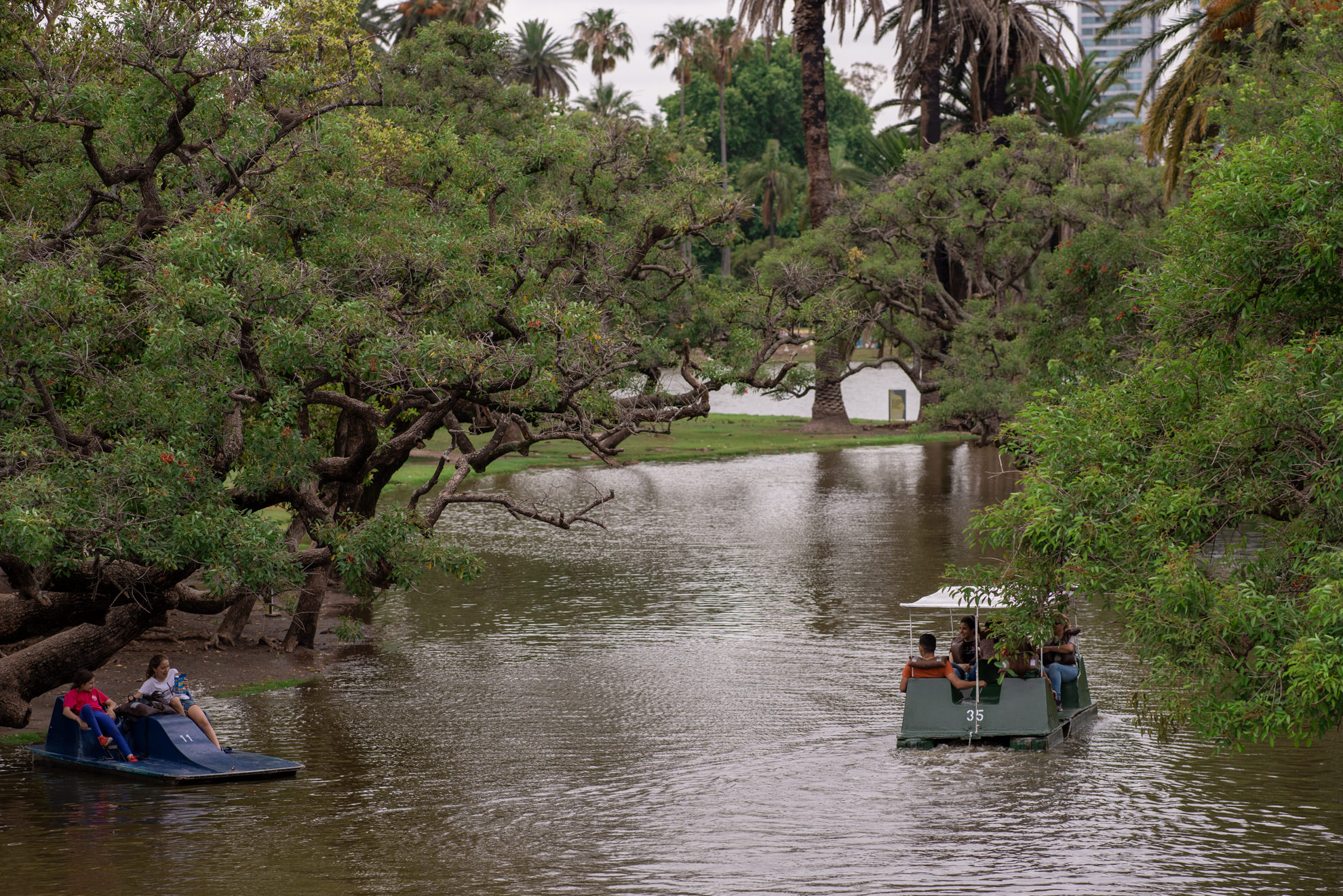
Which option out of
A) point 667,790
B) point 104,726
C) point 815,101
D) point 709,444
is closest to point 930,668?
point 667,790

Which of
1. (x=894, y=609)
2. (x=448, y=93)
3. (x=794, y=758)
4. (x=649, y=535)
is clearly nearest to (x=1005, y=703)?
(x=794, y=758)

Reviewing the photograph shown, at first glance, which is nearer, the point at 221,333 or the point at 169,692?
the point at 169,692

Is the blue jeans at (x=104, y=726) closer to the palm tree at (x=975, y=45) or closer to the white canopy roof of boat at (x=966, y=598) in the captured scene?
the white canopy roof of boat at (x=966, y=598)

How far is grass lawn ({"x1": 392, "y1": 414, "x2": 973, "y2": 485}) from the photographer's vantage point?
51.0 m

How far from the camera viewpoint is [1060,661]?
681 inches

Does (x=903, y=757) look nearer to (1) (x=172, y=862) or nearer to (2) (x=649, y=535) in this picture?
(1) (x=172, y=862)

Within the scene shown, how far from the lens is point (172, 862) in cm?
1211

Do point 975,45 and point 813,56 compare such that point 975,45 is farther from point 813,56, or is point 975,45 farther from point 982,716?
point 982,716

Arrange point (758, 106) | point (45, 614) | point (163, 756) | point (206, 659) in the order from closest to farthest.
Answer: point (163, 756)
point (45, 614)
point (206, 659)
point (758, 106)

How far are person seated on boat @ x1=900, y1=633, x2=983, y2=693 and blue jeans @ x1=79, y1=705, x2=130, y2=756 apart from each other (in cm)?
928

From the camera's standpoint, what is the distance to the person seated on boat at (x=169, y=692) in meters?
15.3

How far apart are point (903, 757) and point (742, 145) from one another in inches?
3418

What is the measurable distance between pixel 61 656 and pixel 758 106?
280ft

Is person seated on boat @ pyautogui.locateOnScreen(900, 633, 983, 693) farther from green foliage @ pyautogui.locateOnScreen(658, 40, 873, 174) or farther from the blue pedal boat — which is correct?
green foliage @ pyautogui.locateOnScreen(658, 40, 873, 174)
